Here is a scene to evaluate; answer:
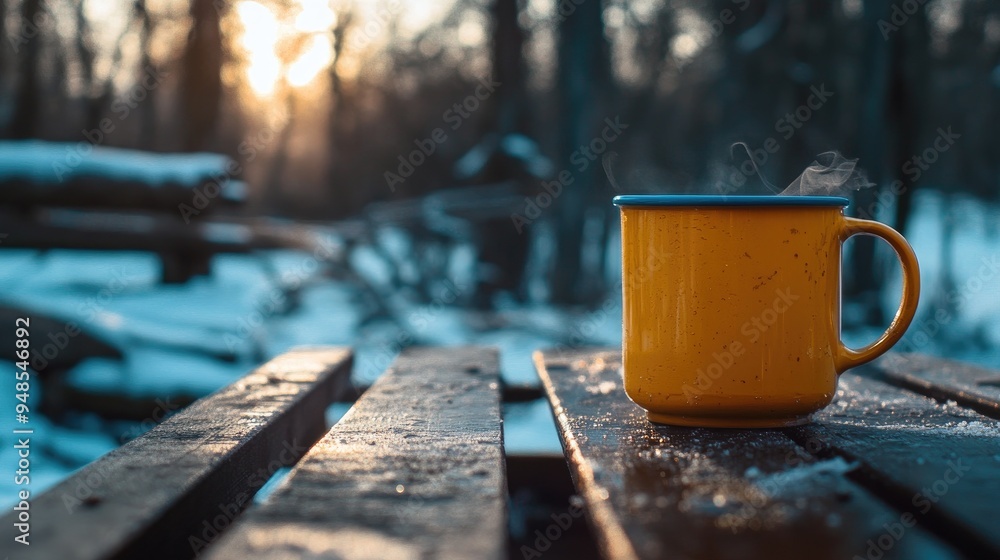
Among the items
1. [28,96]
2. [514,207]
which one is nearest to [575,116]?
[514,207]

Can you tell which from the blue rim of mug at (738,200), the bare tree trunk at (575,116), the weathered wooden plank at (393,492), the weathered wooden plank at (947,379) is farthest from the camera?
the bare tree trunk at (575,116)

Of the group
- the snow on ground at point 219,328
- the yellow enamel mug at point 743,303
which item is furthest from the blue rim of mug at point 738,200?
the snow on ground at point 219,328

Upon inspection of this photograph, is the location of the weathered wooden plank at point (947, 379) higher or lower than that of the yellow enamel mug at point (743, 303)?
lower

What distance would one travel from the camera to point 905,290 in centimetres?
93

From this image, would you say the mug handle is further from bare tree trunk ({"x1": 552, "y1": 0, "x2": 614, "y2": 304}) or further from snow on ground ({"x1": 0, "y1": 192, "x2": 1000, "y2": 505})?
bare tree trunk ({"x1": 552, "y1": 0, "x2": 614, "y2": 304})

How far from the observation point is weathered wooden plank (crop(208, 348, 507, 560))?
0.56 m

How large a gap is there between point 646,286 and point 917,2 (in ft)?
16.1

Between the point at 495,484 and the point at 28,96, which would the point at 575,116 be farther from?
the point at 28,96

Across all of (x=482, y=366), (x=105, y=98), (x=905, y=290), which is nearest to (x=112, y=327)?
(x=482, y=366)

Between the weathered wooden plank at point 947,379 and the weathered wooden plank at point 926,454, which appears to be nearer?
the weathered wooden plank at point 926,454

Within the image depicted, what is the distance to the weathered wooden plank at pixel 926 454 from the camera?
65cm

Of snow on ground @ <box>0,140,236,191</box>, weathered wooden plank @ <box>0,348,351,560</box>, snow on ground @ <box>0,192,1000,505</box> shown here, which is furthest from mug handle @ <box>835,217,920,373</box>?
snow on ground @ <box>0,140,236,191</box>

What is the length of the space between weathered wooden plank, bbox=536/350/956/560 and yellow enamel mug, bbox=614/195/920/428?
0.05 meters

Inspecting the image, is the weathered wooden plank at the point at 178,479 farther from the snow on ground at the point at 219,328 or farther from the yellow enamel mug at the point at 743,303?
the snow on ground at the point at 219,328
